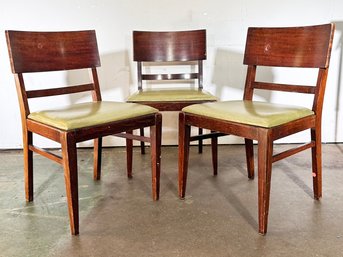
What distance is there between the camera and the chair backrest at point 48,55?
171cm

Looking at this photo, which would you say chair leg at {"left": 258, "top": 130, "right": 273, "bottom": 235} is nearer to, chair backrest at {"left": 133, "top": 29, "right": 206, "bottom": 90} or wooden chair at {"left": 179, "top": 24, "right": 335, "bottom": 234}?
wooden chair at {"left": 179, "top": 24, "right": 335, "bottom": 234}

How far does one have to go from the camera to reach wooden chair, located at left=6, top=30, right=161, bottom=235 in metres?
1.52

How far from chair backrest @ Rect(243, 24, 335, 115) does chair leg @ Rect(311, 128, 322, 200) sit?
117mm

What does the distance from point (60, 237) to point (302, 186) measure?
1333mm

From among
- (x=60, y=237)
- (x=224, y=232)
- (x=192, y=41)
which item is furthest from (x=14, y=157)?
(x=224, y=232)

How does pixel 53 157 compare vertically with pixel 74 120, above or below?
below

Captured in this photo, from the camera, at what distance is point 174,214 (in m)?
1.74

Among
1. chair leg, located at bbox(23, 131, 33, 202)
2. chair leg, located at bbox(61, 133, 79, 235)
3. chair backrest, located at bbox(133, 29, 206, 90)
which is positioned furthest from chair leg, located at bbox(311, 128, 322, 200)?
chair leg, located at bbox(23, 131, 33, 202)

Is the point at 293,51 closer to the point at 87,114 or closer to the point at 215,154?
the point at 215,154

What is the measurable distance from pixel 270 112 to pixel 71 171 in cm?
90

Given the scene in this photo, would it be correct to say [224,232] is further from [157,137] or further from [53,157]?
[53,157]

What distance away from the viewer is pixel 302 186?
2.05 meters

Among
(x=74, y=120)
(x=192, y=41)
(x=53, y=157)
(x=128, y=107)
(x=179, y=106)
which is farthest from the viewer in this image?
(x=192, y=41)

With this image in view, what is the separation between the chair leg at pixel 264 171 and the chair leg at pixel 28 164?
44.2 inches
